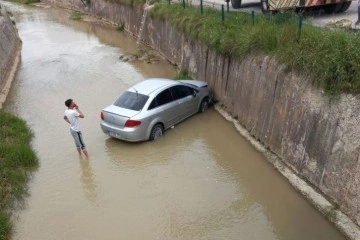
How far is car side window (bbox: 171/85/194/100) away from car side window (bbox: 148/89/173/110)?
0.27 m

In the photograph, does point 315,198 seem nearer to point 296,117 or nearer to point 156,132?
point 296,117

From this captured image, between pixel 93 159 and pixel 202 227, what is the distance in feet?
15.1

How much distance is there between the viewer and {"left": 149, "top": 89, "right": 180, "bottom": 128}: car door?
1297cm

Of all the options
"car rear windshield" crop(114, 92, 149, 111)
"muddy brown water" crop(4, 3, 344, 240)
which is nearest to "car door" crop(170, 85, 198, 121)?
"muddy brown water" crop(4, 3, 344, 240)

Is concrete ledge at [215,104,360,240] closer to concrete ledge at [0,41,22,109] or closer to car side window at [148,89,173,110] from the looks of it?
car side window at [148,89,173,110]

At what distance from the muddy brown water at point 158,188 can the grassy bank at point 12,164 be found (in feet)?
0.93

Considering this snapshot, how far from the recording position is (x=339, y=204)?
Result: 8938mm

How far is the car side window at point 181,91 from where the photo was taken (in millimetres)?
13803

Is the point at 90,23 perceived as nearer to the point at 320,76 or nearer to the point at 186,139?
the point at 186,139

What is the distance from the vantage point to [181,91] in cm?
1408

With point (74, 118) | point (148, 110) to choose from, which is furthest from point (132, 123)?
point (74, 118)

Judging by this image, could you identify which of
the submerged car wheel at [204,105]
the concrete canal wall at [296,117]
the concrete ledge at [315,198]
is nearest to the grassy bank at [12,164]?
the submerged car wheel at [204,105]

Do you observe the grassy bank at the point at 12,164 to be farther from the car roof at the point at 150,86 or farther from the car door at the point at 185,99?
the car door at the point at 185,99

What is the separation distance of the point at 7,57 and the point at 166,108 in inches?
556
